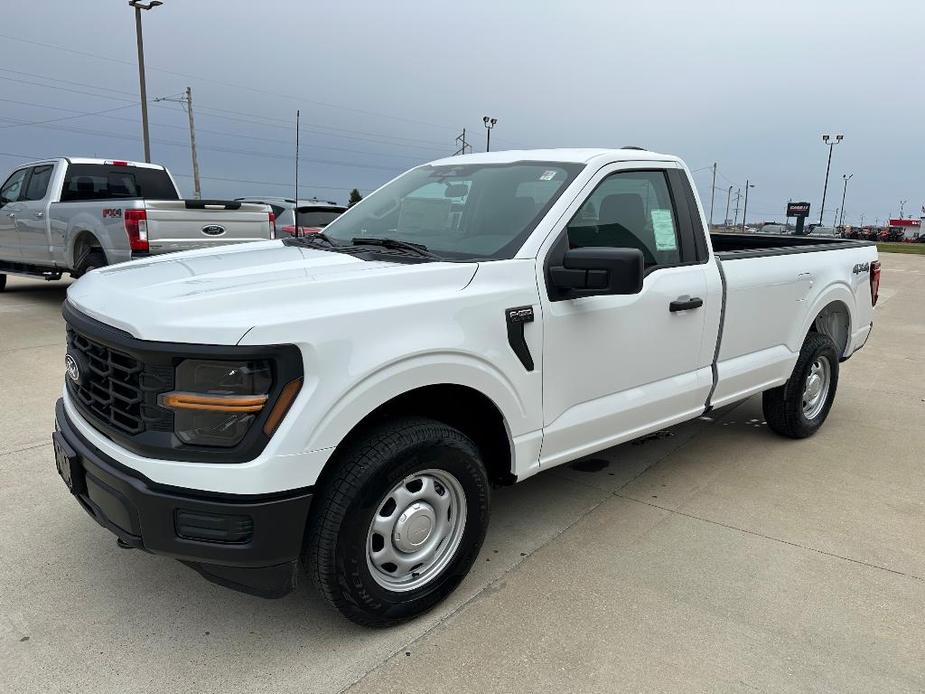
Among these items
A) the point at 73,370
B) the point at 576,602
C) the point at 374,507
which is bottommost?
the point at 576,602

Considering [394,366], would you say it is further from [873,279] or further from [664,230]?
[873,279]

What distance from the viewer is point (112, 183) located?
9805 millimetres

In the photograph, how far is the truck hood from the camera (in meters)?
2.19

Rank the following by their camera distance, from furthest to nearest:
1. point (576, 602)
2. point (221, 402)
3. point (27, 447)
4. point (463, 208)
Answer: point (27, 447) → point (463, 208) → point (576, 602) → point (221, 402)

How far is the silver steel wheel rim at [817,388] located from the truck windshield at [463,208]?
269cm

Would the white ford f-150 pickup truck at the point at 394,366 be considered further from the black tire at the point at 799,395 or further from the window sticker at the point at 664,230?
the black tire at the point at 799,395

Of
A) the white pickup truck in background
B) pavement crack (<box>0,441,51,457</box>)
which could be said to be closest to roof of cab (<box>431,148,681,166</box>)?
pavement crack (<box>0,441,51,457</box>)

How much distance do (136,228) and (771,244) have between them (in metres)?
6.30

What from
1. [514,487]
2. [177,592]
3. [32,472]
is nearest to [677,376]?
[514,487]

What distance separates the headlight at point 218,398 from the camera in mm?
2154

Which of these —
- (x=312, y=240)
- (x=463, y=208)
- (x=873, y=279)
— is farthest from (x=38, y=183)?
(x=873, y=279)

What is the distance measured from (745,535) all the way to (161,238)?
6651 millimetres

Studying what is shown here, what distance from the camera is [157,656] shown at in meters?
2.50

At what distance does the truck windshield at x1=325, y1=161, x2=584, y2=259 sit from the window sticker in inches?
25.4
